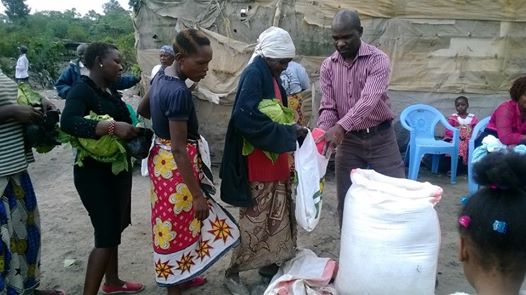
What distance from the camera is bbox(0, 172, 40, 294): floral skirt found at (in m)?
2.71

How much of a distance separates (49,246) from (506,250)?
3760 millimetres

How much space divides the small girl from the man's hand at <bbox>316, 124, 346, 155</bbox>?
140 inches

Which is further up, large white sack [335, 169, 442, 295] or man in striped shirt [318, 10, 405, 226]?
man in striped shirt [318, 10, 405, 226]

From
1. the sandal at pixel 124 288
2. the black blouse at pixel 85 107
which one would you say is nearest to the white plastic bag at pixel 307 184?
the black blouse at pixel 85 107

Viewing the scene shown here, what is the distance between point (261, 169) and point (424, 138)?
11.6ft

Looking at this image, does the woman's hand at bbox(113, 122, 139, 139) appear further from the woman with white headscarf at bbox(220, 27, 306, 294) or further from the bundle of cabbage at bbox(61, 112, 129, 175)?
the woman with white headscarf at bbox(220, 27, 306, 294)

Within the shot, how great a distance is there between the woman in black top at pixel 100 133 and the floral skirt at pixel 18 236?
35cm

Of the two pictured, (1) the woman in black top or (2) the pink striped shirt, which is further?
(2) the pink striped shirt

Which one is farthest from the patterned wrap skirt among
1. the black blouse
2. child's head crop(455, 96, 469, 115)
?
child's head crop(455, 96, 469, 115)

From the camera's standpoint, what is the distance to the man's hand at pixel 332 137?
9.71 feet

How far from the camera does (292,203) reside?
10.5ft

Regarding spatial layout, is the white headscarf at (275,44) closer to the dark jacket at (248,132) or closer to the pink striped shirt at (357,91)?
the dark jacket at (248,132)

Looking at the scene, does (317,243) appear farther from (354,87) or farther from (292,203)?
(354,87)

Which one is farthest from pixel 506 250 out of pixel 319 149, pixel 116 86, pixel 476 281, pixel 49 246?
pixel 49 246
